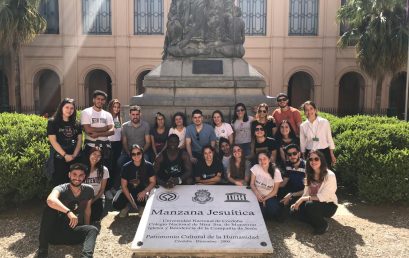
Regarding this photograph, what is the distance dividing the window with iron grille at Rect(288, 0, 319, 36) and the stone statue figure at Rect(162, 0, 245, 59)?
15.3 meters

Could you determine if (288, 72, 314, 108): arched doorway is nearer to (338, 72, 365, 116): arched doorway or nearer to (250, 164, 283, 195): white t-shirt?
(338, 72, 365, 116): arched doorway

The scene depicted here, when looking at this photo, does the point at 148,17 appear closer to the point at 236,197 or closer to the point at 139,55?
the point at 139,55

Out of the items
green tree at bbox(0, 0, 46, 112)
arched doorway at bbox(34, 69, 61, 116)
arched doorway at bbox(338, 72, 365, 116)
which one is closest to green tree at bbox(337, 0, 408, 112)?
arched doorway at bbox(338, 72, 365, 116)

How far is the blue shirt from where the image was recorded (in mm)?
6789

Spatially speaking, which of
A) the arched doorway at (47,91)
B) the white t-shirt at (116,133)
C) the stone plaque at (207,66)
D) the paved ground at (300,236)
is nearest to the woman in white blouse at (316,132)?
the paved ground at (300,236)

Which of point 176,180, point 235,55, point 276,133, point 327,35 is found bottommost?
point 176,180

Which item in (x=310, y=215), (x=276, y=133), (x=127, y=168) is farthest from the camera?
(x=276, y=133)

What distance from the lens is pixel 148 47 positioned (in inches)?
922

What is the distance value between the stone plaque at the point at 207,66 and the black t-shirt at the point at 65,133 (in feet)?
Answer: 11.7

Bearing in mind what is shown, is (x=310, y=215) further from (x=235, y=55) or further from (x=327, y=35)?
(x=327, y=35)

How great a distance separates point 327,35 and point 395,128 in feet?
56.0

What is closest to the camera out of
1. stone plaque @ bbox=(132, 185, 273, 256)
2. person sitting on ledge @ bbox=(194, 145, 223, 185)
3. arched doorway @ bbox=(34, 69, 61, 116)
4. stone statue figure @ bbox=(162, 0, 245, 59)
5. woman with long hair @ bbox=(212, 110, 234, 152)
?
stone plaque @ bbox=(132, 185, 273, 256)

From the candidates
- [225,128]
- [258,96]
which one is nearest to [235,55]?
[258,96]

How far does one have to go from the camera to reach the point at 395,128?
7.18m
